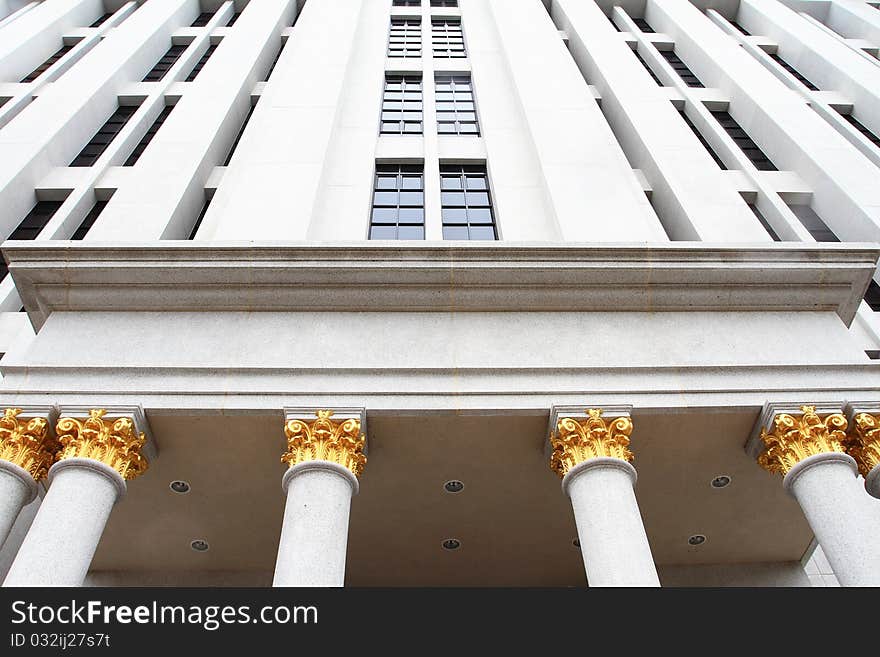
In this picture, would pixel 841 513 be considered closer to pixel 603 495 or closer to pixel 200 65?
pixel 603 495

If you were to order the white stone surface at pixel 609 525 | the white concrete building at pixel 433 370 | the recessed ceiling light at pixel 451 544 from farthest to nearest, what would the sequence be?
1. the recessed ceiling light at pixel 451 544
2. the white concrete building at pixel 433 370
3. the white stone surface at pixel 609 525

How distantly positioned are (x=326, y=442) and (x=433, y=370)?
7.77 ft

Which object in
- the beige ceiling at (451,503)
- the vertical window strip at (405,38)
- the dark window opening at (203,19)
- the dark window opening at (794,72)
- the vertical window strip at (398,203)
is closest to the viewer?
the beige ceiling at (451,503)

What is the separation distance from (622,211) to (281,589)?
12.3m

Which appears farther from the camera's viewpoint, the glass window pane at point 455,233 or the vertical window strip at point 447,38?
the vertical window strip at point 447,38

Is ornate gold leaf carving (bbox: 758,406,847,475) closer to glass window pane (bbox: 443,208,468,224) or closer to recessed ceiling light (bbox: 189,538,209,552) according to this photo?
glass window pane (bbox: 443,208,468,224)

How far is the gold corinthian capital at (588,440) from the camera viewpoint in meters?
12.5

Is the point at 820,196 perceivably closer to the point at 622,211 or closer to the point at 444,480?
the point at 622,211

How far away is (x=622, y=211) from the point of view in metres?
18.3

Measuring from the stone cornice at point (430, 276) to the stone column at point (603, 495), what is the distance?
9.59 feet

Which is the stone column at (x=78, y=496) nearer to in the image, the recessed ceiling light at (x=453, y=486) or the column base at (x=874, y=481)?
the recessed ceiling light at (x=453, y=486)

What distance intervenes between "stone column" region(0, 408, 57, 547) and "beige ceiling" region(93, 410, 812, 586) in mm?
1732

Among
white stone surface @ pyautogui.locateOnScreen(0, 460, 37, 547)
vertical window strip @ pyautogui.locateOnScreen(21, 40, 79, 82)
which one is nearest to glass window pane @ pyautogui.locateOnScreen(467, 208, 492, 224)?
white stone surface @ pyautogui.locateOnScreen(0, 460, 37, 547)

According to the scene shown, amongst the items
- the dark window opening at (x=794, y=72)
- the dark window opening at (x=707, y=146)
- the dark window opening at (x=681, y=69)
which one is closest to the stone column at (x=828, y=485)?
the dark window opening at (x=707, y=146)
